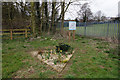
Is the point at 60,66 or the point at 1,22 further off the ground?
the point at 1,22

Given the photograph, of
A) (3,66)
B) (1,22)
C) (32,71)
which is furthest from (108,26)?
(1,22)

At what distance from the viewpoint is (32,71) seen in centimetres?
336

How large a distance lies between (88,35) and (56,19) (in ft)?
19.2

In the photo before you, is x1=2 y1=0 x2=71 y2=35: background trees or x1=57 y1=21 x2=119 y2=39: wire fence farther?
x1=2 y1=0 x2=71 y2=35: background trees

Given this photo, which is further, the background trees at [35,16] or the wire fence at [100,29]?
the background trees at [35,16]

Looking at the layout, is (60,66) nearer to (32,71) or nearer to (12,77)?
(32,71)

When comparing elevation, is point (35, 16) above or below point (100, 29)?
above

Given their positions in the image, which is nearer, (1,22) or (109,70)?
(109,70)

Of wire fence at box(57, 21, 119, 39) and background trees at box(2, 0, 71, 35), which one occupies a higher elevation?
background trees at box(2, 0, 71, 35)

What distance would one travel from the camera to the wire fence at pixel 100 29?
7941 mm

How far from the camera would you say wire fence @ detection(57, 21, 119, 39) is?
794 cm

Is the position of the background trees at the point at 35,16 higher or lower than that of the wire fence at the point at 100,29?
higher

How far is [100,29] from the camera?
982 cm

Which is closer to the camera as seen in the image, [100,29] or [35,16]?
[100,29]
